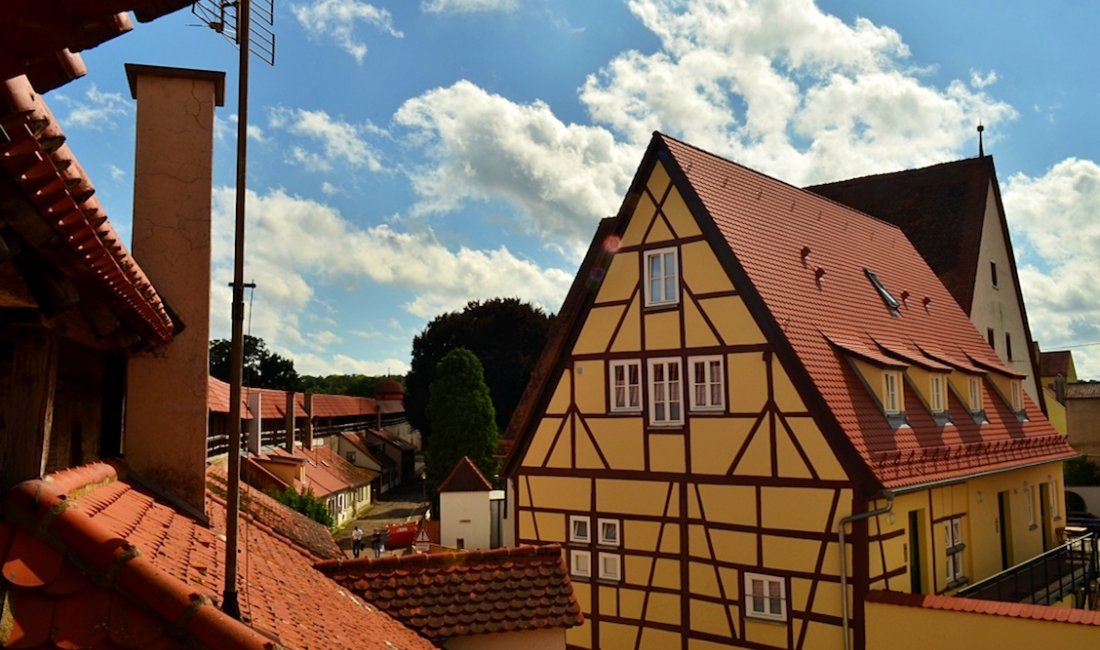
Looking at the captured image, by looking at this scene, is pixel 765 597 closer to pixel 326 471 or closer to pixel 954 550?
pixel 954 550

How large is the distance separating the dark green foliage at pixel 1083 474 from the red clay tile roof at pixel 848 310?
17092 mm

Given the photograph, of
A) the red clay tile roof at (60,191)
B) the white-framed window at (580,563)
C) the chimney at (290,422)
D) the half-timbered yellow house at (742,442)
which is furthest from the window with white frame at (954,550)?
the chimney at (290,422)

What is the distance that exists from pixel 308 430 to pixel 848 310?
32.7 meters

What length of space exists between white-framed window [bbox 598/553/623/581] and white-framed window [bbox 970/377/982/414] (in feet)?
28.5

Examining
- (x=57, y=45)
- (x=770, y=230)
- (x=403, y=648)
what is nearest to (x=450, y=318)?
(x=770, y=230)

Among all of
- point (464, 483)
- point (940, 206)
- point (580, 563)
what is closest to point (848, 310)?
point (580, 563)

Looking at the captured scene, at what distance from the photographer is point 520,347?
5559cm

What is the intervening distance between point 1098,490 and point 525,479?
2996 centimetres

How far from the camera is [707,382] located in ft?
50.3

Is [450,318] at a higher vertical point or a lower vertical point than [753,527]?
higher

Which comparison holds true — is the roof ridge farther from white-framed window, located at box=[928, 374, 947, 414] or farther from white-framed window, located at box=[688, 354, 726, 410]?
white-framed window, located at box=[928, 374, 947, 414]

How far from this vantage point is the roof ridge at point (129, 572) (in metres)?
3.31

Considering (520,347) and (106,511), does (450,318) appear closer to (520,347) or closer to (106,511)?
(520,347)

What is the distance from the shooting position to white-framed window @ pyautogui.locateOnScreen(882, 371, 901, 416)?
15.2m
